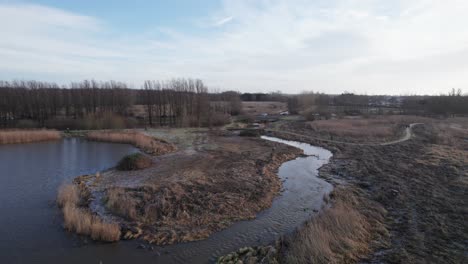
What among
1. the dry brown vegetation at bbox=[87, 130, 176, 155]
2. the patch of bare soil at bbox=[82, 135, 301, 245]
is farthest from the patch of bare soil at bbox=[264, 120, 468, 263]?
the dry brown vegetation at bbox=[87, 130, 176, 155]

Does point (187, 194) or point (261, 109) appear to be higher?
point (261, 109)

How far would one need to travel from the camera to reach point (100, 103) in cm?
5559

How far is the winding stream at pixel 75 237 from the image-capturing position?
10.3m

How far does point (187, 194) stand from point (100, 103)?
4680 centimetres

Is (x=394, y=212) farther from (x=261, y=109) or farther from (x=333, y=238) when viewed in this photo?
(x=261, y=109)

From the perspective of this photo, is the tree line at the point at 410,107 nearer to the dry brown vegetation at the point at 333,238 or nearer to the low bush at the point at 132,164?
the low bush at the point at 132,164

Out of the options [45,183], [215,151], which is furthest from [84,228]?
[215,151]

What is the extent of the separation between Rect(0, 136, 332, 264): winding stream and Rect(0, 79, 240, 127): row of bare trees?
30.1 meters

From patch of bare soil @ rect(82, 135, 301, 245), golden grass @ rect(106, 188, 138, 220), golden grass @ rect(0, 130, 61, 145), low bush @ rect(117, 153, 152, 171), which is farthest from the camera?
golden grass @ rect(0, 130, 61, 145)

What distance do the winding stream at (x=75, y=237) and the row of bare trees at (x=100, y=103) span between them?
98.9 ft

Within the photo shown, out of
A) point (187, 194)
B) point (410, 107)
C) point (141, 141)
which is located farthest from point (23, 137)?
point (410, 107)

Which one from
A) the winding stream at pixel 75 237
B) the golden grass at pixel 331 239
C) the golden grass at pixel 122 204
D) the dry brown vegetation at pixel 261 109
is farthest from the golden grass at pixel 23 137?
the dry brown vegetation at pixel 261 109

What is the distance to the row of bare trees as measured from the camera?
50688 millimetres

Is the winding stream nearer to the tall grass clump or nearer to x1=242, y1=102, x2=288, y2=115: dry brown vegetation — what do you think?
the tall grass clump
